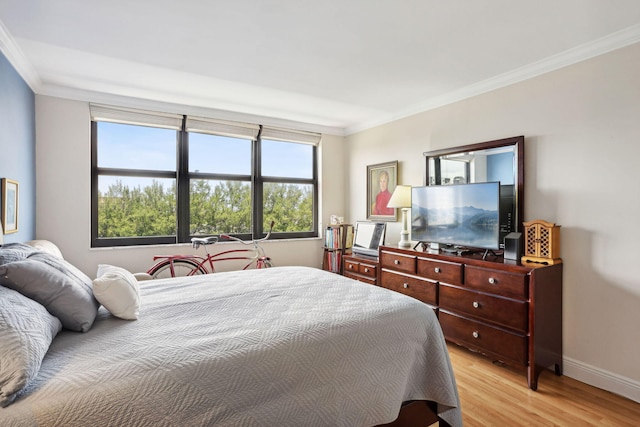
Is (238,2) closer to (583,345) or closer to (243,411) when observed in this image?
(243,411)

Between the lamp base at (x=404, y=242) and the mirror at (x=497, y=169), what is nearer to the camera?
the mirror at (x=497, y=169)

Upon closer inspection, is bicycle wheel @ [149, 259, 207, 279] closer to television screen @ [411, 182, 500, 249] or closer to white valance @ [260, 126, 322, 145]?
white valance @ [260, 126, 322, 145]

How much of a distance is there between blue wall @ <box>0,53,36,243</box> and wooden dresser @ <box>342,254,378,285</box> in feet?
11.0

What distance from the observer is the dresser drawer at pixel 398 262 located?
11.3 ft

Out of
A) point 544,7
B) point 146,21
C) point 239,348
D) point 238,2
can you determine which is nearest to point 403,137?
point 544,7

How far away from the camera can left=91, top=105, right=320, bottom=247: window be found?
3.81 m

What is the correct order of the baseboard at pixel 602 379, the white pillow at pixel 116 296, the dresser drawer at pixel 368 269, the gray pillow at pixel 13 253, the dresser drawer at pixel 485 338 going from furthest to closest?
1. the dresser drawer at pixel 368 269
2. the dresser drawer at pixel 485 338
3. the baseboard at pixel 602 379
4. the white pillow at pixel 116 296
5. the gray pillow at pixel 13 253

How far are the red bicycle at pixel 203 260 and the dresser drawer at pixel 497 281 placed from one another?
2.38m

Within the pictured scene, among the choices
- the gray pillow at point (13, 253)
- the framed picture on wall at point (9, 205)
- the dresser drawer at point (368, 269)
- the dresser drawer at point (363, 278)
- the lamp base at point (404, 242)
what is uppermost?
the framed picture on wall at point (9, 205)

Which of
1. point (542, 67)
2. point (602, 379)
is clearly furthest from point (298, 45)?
point (602, 379)

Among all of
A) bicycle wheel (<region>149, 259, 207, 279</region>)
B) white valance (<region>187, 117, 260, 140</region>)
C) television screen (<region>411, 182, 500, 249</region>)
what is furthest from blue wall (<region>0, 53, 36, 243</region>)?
television screen (<region>411, 182, 500, 249</region>)

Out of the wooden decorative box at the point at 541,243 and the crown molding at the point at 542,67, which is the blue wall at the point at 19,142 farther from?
the wooden decorative box at the point at 541,243

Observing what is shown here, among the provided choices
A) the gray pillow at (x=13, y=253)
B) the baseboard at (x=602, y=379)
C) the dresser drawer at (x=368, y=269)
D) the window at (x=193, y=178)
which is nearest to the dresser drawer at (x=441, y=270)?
the dresser drawer at (x=368, y=269)

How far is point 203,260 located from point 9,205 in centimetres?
187
